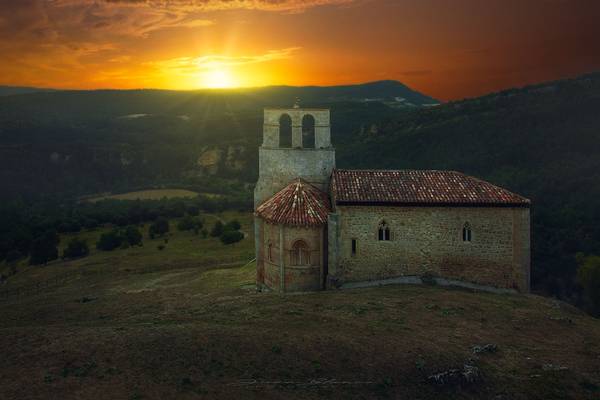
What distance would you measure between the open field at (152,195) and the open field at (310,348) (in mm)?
80916

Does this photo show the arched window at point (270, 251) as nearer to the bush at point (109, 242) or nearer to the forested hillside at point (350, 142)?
the forested hillside at point (350, 142)

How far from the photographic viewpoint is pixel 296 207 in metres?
27.6

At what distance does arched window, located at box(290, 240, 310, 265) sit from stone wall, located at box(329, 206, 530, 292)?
1.83 metres

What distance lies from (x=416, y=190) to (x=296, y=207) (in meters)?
6.85

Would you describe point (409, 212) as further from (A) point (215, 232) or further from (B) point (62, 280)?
(A) point (215, 232)

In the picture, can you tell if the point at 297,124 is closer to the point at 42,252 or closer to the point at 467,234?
the point at 467,234

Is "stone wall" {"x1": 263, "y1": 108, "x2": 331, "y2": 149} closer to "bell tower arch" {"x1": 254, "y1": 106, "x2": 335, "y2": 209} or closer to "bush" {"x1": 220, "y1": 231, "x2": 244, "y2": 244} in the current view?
"bell tower arch" {"x1": 254, "y1": 106, "x2": 335, "y2": 209}

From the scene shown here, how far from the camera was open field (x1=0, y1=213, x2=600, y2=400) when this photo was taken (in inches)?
637

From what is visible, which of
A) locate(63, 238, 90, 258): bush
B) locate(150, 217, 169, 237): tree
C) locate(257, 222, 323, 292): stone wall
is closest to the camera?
locate(257, 222, 323, 292): stone wall

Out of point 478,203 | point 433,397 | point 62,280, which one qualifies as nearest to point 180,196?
point 62,280

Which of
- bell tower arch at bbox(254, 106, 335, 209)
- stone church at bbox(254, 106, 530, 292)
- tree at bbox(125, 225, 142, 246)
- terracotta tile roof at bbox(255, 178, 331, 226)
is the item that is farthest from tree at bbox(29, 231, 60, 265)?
stone church at bbox(254, 106, 530, 292)

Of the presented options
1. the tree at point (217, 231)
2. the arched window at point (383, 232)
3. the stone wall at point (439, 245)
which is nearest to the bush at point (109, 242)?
the tree at point (217, 231)

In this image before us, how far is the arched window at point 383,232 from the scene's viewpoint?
2817 cm

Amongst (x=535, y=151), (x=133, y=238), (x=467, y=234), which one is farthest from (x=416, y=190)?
(x=535, y=151)
